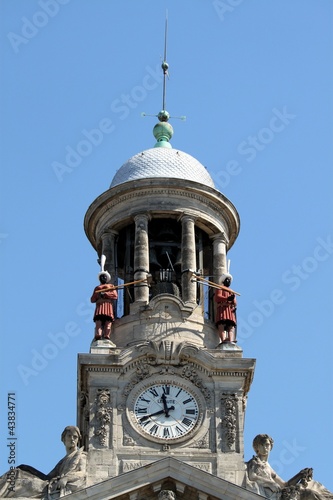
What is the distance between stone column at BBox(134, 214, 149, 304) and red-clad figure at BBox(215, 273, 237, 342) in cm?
209

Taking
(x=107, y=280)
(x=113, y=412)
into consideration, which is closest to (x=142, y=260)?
(x=107, y=280)

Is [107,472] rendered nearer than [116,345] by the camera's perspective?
Yes

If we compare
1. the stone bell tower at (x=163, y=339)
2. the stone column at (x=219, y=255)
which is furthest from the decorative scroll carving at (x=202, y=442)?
the stone column at (x=219, y=255)

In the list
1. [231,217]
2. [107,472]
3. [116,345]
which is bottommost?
[107,472]

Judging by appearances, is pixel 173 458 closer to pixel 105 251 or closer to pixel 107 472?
pixel 107 472

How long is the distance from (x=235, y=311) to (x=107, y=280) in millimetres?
3765

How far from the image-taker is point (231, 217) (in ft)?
183

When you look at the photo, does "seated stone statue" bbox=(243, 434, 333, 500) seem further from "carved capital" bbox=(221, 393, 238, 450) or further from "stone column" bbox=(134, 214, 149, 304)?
"stone column" bbox=(134, 214, 149, 304)

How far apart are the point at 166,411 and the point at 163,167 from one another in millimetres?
8580

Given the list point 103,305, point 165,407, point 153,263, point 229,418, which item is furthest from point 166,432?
point 153,263

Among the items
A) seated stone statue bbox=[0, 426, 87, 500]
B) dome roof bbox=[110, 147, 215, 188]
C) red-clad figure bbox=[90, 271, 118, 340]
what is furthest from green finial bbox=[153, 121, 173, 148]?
seated stone statue bbox=[0, 426, 87, 500]

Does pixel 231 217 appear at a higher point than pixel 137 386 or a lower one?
higher

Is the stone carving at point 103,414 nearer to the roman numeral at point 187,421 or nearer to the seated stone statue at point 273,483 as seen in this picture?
the roman numeral at point 187,421

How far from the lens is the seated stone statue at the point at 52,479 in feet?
159
